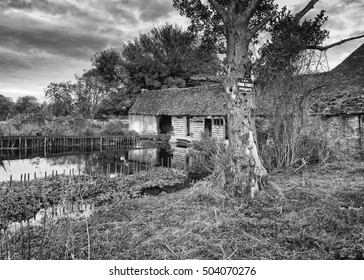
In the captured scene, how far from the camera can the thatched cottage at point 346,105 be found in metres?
11.3

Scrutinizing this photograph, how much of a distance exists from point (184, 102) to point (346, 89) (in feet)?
47.3

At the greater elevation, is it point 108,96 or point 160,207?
point 108,96

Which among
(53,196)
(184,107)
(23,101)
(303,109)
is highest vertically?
(23,101)

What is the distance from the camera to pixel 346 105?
38.1ft

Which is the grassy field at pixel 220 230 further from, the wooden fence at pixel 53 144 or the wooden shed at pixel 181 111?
the wooden shed at pixel 181 111

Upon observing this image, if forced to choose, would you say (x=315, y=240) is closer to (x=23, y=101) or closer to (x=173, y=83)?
(x=173, y=83)

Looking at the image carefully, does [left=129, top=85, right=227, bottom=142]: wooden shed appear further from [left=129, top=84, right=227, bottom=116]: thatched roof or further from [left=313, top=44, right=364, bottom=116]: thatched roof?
[left=313, top=44, right=364, bottom=116]: thatched roof

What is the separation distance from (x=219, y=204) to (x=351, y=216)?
1.95 metres

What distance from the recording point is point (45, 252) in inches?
127

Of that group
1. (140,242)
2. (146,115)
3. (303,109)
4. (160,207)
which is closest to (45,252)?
(140,242)

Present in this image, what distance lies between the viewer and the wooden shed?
2157cm

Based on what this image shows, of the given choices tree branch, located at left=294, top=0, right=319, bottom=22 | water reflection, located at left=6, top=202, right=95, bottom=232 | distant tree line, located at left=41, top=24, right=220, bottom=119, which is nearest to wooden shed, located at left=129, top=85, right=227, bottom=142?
distant tree line, located at left=41, top=24, right=220, bottom=119

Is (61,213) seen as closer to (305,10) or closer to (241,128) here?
(241,128)

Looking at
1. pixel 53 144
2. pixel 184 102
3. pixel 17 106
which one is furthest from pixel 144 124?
pixel 17 106
